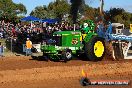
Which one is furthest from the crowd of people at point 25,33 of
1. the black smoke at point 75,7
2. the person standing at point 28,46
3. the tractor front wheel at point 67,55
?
the black smoke at point 75,7

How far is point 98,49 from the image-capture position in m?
18.7

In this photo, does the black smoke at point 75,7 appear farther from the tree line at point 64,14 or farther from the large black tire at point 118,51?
the large black tire at point 118,51

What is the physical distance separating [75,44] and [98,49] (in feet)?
4.04

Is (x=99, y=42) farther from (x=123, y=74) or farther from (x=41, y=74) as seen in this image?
(x=41, y=74)

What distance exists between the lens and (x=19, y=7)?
5903cm

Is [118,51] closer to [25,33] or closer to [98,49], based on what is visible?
[98,49]

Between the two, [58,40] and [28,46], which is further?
[28,46]

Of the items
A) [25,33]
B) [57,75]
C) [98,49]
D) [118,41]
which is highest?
[25,33]

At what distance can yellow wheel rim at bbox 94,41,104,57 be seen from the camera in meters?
18.5

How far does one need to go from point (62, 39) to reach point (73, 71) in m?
3.58

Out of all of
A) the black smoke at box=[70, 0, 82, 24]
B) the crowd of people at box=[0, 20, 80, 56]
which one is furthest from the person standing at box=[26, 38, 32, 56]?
the black smoke at box=[70, 0, 82, 24]

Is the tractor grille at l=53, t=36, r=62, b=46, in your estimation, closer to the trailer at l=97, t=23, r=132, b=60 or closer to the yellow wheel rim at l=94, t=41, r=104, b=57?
the yellow wheel rim at l=94, t=41, r=104, b=57

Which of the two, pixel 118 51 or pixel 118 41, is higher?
pixel 118 41

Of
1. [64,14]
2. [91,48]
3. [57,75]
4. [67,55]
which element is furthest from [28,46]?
[64,14]
